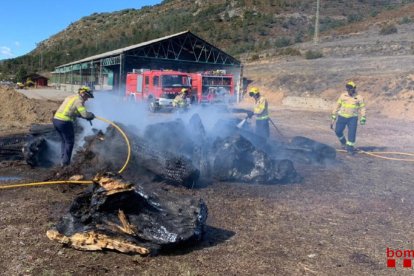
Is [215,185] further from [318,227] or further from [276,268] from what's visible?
[276,268]

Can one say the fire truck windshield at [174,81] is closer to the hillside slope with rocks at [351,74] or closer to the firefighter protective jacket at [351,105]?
the hillside slope with rocks at [351,74]

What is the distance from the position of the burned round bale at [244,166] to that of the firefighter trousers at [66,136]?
2.53 meters

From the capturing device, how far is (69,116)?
684cm

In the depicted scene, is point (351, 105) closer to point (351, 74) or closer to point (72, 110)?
point (72, 110)

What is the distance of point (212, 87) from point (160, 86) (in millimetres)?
2993

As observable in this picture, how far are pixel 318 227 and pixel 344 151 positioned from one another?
18.0 ft

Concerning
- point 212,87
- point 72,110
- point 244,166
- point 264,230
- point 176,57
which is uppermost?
point 176,57

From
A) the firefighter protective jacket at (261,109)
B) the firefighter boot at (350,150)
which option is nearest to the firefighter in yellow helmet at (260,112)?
the firefighter protective jacket at (261,109)

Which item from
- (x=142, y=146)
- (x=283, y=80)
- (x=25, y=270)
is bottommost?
(x=25, y=270)

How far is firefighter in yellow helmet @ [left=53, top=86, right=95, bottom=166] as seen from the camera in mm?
6812

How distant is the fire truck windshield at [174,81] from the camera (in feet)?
60.8

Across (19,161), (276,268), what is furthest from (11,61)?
(276,268)

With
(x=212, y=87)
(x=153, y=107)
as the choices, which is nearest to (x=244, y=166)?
(x=153, y=107)

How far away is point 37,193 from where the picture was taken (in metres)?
5.86
